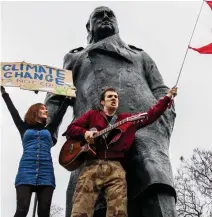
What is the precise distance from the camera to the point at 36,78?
4578 millimetres

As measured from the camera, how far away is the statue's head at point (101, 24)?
5711 millimetres

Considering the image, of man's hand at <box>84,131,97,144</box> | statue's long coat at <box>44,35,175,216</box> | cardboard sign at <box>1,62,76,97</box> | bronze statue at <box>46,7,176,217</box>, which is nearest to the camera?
man's hand at <box>84,131,97,144</box>

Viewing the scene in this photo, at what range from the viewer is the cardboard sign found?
4512mm

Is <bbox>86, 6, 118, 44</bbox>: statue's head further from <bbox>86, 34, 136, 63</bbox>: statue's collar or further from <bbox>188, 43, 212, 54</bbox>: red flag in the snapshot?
<bbox>188, 43, 212, 54</bbox>: red flag

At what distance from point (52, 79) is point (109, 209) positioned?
1654mm

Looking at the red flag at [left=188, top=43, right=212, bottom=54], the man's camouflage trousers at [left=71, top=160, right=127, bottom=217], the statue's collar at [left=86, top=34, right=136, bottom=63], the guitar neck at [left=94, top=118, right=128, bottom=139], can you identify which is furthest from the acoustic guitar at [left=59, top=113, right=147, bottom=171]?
the statue's collar at [left=86, top=34, right=136, bottom=63]

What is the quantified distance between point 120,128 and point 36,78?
1.20 meters

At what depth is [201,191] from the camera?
16797 mm

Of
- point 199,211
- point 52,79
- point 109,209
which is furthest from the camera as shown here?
point 199,211

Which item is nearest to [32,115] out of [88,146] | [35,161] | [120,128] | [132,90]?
[35,161]

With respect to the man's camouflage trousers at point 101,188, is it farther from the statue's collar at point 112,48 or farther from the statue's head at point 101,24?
the statue's head at point 101,24

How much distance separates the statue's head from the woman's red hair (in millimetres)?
1811

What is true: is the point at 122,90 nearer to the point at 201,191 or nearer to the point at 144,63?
the point at 144,63

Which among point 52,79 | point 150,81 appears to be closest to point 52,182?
point 52,79
